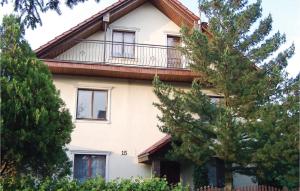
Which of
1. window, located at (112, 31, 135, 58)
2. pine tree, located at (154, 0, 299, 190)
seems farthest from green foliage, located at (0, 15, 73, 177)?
window, located at (112, 31, 135, 58)

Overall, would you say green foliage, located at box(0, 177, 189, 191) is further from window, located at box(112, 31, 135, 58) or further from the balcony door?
window, located at box(112, 31, 135, 58)

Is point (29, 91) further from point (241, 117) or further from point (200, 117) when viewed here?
point (241, 117)

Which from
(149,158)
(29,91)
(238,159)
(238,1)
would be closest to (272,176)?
(238,159)

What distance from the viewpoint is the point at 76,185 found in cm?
1098

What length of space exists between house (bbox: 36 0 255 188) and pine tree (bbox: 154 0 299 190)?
2139 mm

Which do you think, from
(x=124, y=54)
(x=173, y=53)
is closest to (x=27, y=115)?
(x=124, y=54)

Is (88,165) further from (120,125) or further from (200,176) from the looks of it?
(200,176)

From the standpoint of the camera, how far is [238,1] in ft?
52.8

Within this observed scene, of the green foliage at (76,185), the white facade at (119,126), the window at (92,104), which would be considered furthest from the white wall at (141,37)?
the green foliage at (76,185)

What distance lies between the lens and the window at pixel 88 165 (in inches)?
682

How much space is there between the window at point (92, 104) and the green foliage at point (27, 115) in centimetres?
617

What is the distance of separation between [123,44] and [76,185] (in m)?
8.85

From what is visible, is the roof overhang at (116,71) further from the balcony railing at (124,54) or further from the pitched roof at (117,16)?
the pitched roof at (117,16)

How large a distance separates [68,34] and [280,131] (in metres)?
8.63
